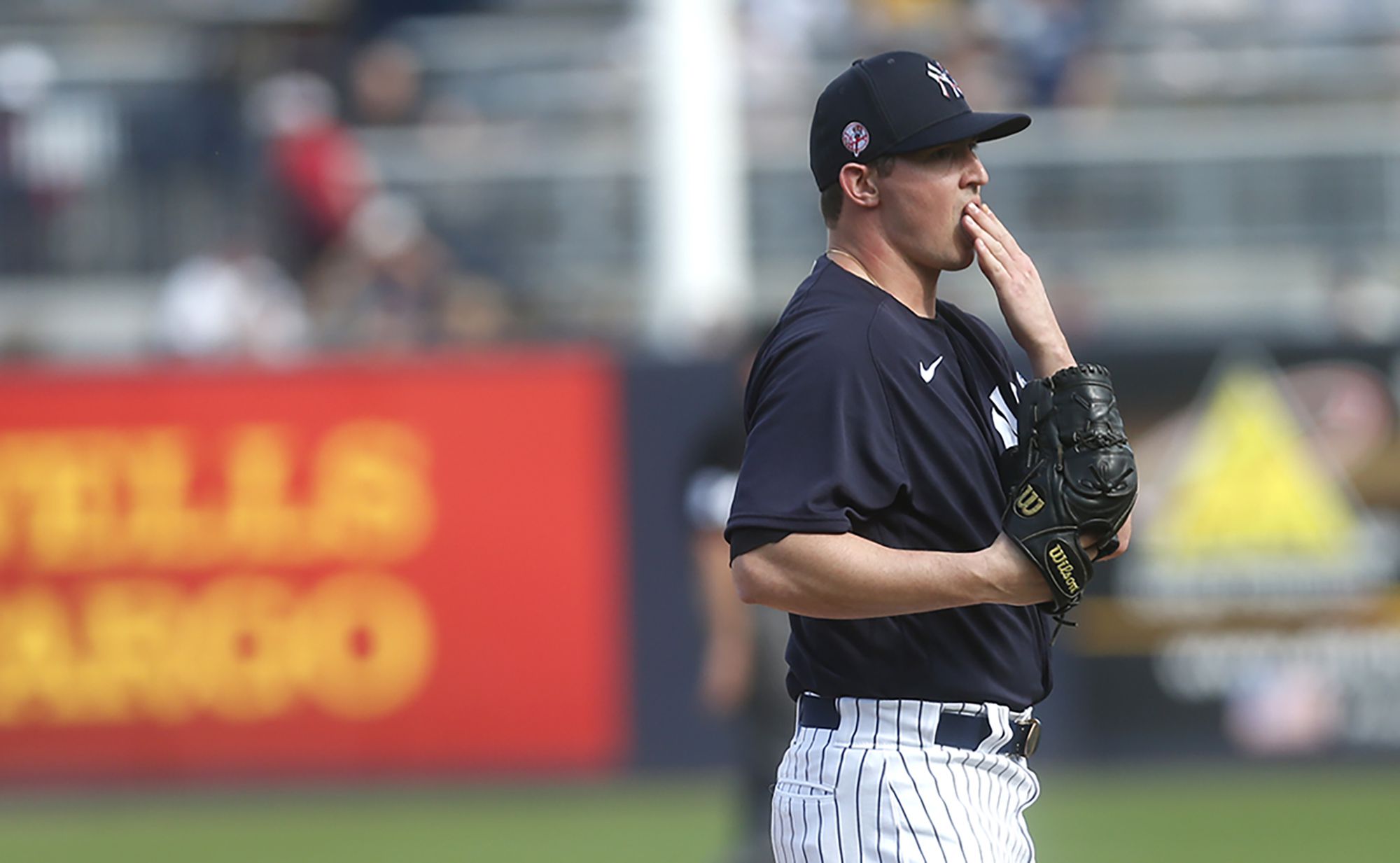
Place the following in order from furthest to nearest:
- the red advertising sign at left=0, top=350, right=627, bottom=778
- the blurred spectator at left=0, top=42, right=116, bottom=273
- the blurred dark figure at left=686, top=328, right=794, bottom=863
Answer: the blurred spectator at left=0, top=42, right=116, bottom=273 → the red advertising sign at left=0, top=350, right=627, bottom=778 → the blurred dark figure at left=686, top=328, right=794, bottom=863

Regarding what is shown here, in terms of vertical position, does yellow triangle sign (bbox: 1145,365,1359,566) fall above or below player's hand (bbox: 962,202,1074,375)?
below

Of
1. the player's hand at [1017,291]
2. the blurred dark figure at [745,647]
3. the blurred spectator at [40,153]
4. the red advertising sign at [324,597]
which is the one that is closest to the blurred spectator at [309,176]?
the blurred spectator at [40,153]

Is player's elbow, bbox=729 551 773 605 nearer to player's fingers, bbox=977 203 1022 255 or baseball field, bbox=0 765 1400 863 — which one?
player's fingers, bbox=977 203 1022 255

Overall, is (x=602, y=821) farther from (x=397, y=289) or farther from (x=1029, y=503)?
(x=1029, y=503)

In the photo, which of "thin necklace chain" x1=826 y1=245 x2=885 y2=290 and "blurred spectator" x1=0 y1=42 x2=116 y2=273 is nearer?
"thin necklace chain" x1=826 y1=245 x2=885 y2=290

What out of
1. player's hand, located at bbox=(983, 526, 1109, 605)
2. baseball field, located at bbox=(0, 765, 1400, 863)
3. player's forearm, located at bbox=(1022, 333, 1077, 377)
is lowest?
baseball field, located at bbox=(0, 765, 1400, 863)

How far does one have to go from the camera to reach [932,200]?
13.0ft

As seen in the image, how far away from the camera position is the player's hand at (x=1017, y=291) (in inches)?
156

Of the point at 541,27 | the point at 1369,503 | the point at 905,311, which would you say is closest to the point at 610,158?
the point at 541,27

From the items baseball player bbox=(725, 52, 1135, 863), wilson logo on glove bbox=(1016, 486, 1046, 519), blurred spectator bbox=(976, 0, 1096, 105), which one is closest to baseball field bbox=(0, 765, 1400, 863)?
blurred spectator bbox=(976, 0, 1096, 105)

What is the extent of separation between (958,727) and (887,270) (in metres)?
0.87

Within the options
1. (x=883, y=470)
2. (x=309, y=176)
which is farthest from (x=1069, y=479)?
(x=309, y=176)

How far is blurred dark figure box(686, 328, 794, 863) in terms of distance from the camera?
7875 mm

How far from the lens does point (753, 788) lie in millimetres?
8078
